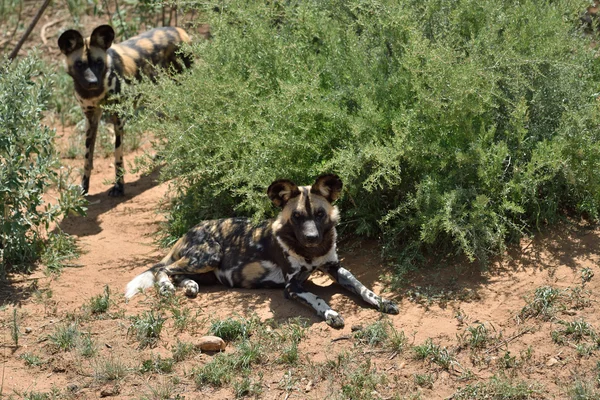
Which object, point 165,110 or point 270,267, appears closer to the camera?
point 270,267

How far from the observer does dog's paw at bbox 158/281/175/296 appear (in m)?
5.54

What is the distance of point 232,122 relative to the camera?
5918mm

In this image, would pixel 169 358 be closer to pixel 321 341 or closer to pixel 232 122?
pixel 321 341

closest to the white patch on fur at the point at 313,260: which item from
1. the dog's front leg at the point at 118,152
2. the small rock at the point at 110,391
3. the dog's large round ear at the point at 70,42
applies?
the small rock at the point at 110,391

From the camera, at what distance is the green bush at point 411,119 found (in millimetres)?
5477

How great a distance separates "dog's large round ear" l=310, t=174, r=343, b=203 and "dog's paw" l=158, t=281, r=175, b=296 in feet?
3.87

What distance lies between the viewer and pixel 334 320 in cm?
507

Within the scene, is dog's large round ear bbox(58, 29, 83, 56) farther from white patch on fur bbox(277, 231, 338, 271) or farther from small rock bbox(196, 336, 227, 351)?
small rock bbox(196, 336, 227, 351)

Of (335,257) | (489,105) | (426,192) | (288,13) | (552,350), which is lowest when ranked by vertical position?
(552,350)

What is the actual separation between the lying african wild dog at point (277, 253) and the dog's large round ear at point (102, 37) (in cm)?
270

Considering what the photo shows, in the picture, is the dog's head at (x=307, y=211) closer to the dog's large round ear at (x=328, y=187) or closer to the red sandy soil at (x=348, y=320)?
the dog's large round ear at (x=328, y=187)

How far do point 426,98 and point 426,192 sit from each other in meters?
0.63

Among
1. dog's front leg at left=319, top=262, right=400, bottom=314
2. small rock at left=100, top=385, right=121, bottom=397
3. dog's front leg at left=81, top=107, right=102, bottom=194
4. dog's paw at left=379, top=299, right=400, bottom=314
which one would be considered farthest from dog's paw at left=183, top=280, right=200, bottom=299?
dog's front leg at left=81, top=107, right=102, bottom=194

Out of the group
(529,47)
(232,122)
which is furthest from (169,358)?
(529,47)
